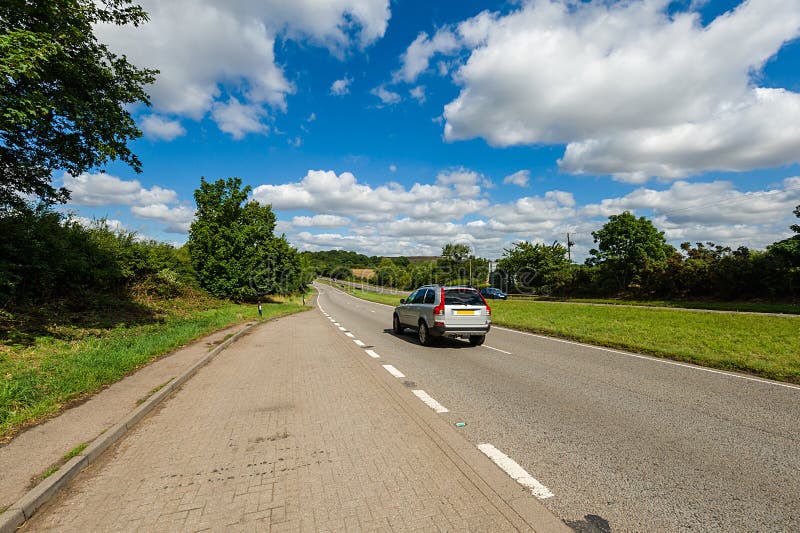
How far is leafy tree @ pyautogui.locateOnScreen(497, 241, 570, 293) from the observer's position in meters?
53.2

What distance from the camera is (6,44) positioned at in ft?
22.0

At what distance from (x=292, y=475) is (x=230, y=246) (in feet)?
106

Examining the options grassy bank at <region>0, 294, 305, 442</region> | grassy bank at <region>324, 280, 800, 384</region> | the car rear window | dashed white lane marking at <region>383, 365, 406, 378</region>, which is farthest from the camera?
the car rear window

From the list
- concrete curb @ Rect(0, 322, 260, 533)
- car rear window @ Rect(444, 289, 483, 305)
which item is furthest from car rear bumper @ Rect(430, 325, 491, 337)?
concrete curb @ Rect(0, 322, 260, 533)

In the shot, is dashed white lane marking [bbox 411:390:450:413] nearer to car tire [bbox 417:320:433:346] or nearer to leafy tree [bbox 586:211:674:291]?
car tire [bbox 417:320:433:346]

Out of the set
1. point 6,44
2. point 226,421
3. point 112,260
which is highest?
point 6,44

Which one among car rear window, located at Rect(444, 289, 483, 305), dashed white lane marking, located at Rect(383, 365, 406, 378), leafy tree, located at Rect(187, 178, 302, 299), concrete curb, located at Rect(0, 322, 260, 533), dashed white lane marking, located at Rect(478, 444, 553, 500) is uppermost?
leafy tree, located at Rect(187, 178, 302, 299)

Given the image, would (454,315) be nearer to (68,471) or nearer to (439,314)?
(439,314)

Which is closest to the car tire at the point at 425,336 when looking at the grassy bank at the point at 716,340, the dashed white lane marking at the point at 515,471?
the grassy bank at the point at 716,340

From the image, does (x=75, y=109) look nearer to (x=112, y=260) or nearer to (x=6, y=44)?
(x=6, y=44)

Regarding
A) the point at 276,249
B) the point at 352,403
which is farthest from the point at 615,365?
the point at 276,249

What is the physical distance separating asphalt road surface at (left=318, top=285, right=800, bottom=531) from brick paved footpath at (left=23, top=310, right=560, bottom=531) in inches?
19.9

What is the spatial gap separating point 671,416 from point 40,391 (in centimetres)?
894

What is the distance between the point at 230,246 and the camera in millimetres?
32906
